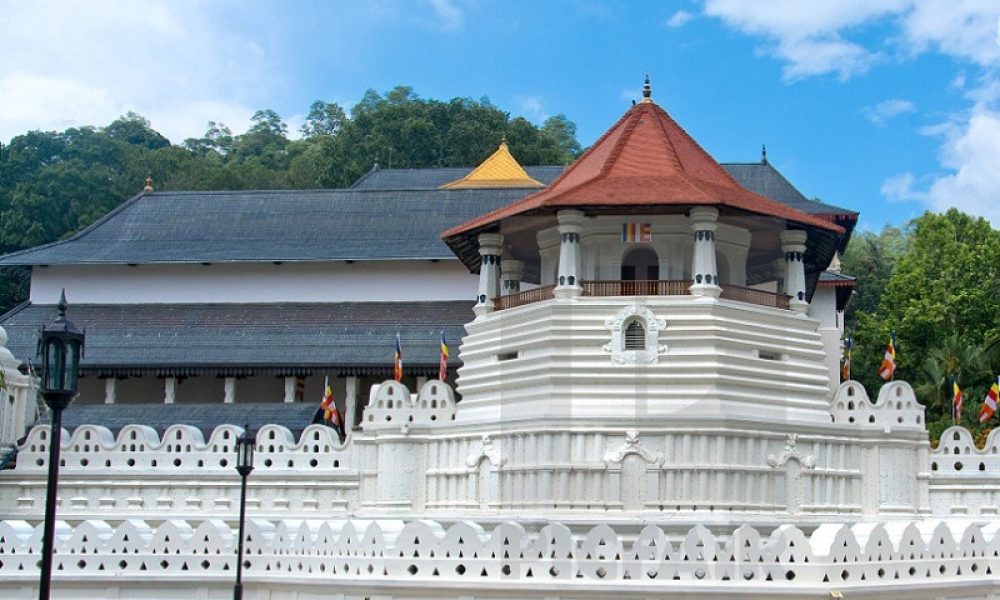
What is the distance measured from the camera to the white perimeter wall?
1709 inches

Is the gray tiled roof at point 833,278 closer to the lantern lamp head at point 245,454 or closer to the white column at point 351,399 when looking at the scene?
the white column at point 351,399

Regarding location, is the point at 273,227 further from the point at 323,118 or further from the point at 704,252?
the point at 323,118

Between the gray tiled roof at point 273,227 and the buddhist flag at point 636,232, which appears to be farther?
the gray tiled roof at point 273,227

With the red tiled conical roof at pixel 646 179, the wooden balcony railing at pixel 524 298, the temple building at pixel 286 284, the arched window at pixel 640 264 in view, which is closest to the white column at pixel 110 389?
the temple building at pixel 286 284

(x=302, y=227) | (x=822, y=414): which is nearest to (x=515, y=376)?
(x=822, y=414)

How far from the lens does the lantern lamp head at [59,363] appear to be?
16.0 meters

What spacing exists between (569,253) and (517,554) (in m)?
8.40

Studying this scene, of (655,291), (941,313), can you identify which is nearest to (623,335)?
(655,291)

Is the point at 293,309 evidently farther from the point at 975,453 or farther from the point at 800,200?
the point at 975,453

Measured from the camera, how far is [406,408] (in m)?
31.1

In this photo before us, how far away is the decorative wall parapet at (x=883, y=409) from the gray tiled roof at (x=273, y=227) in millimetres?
15409

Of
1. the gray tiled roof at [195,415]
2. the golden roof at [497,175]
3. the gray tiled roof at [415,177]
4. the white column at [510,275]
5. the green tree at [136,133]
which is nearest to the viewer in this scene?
the white column at [510,275]

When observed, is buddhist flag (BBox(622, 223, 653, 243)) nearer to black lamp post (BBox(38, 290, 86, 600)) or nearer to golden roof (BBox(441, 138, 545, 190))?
black lamp post (BBox(38, 290, 86, 600))

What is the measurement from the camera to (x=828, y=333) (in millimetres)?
46844
